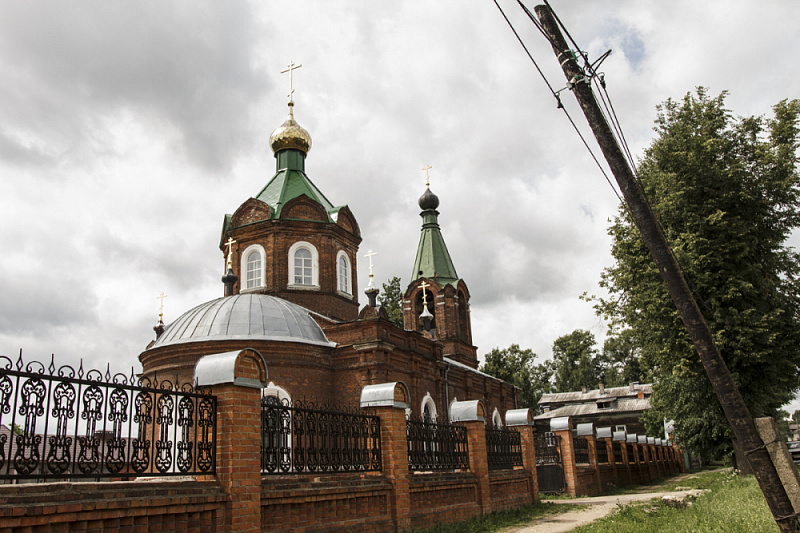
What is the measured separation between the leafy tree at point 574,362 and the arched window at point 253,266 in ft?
132

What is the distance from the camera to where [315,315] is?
1805 centimetres

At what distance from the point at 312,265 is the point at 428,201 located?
10.4 m

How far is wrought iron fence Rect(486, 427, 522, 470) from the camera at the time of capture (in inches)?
481

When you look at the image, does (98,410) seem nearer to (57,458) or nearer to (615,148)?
(57,458)

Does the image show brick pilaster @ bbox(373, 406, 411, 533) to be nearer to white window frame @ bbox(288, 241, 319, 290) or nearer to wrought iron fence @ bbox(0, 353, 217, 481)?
wrought iron fence @ bbox(0, 353, 217, 481)

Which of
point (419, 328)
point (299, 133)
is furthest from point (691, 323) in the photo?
point (419, 328)

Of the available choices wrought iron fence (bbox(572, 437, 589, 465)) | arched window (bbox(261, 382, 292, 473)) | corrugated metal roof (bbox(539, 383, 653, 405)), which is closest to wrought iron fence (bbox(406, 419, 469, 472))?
arched window (bbox(261, 382, 292, 473))

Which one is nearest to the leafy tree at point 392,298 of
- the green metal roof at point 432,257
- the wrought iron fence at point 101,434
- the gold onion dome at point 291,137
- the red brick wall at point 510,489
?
the green metal roof at point 432,257

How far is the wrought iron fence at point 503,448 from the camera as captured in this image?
12.2 m

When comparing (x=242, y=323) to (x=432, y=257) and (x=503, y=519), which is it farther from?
(x=432, y=257)

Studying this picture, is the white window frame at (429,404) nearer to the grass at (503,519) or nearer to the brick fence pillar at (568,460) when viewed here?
the brick fence pillar at (568,460)

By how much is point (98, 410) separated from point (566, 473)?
1401 cm

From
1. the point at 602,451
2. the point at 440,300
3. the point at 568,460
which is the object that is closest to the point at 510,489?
the point at 568,460

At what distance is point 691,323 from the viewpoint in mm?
6125
